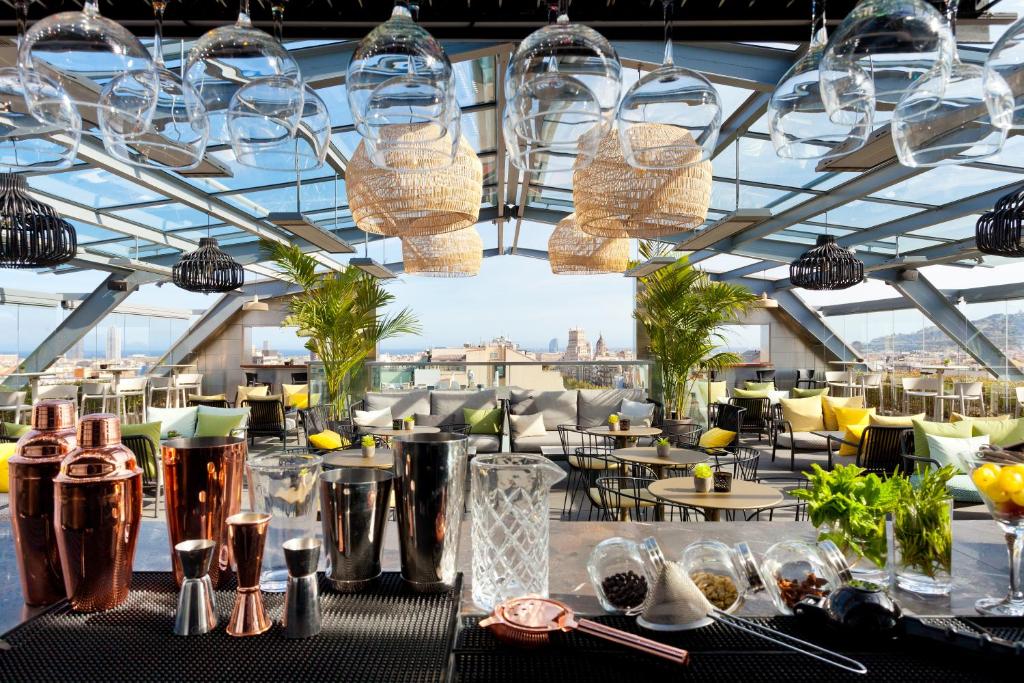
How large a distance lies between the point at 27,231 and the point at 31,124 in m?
5.45

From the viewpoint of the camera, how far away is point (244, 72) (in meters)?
0.89

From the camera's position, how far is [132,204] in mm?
8359

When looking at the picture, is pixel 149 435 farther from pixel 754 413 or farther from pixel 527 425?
pixel 754 413

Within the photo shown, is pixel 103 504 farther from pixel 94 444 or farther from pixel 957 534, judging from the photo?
pixel 957 534

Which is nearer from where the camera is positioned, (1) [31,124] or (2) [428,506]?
(1) [31,124]

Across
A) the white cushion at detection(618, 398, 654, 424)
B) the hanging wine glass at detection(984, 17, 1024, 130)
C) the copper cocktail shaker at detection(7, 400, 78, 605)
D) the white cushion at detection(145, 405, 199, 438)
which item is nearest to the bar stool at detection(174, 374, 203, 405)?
the white cushion at detection(145, 405, 199, 438)

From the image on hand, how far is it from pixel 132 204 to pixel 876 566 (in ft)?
30.8

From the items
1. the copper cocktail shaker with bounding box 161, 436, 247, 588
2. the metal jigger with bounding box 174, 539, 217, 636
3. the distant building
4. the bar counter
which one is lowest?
the bar counter

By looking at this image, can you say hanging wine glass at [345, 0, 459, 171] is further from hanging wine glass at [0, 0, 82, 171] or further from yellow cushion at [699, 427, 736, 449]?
yellow cushion at [699, 427, 736, 449]

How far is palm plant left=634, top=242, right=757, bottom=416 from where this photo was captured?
8094 mm

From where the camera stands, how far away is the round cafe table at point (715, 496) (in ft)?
10.8

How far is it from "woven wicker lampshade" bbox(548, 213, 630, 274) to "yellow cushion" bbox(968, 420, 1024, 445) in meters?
3.55

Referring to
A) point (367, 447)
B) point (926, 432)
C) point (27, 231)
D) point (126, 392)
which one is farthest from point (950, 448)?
point (126, 392)

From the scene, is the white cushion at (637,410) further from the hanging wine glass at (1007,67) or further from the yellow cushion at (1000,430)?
the hanging wine glass at (1007,67)
